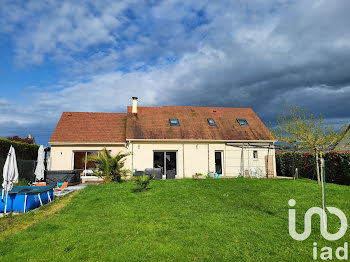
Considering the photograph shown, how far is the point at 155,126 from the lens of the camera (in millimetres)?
21484

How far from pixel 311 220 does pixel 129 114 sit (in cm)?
1832

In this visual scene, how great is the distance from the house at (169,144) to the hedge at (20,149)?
207cm

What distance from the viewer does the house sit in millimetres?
19531

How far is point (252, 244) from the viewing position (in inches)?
226

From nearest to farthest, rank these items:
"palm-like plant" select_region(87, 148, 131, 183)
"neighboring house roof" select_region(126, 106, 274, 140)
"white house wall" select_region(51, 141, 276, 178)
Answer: "palm-like plant" select_region(87, 148, 131, 183) → "white house wall" select_region(51, 141, 276, 178) → "neighboring house roof" select_region(126, 106, 274, 140)

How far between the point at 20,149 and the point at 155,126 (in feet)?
34.6

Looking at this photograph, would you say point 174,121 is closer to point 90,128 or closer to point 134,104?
point 134,104

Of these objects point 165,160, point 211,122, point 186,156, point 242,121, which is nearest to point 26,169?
point 165,160

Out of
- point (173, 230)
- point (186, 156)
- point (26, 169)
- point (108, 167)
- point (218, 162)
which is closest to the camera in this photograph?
point (173, 230)

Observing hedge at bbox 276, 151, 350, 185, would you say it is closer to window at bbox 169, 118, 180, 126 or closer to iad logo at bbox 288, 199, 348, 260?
iad logo at bbox 288, 199, 348, 260

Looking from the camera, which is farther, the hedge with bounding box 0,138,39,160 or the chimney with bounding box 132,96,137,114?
the chimney with bounding box 132,96,137,114

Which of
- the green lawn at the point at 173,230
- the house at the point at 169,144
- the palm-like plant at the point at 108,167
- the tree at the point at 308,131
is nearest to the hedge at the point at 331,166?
the tree at the point at 308,131

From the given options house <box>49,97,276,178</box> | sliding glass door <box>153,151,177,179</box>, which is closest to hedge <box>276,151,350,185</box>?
house <box>49,97,276,178</box>

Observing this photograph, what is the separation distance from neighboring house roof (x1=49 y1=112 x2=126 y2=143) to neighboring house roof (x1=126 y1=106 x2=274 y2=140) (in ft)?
3.65
